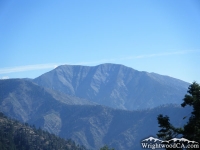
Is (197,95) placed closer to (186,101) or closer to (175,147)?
(186,101)

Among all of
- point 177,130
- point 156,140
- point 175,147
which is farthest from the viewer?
point 156,140

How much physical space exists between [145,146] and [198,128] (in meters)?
8.85

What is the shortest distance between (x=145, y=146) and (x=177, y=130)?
18.8 ft

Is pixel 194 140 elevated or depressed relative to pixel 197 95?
depressed

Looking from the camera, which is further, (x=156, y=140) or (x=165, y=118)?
(x=156, y=140)

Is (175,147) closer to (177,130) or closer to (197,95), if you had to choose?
(177,130)

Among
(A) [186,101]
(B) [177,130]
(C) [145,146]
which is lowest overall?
(C) [145,146]

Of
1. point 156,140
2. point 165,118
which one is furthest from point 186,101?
point 156,140

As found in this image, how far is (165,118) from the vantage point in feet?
136

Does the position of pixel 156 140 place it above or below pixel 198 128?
below

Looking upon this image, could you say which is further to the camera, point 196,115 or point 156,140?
point 156,140

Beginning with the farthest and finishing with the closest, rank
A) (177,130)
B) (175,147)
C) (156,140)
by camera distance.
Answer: (156,140)
(177,130)
(175,147)

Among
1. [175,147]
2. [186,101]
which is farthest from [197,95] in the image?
[175,147]

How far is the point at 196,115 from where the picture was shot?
139 feet
